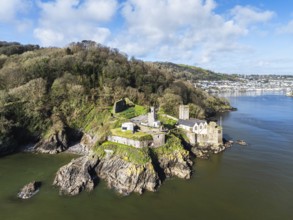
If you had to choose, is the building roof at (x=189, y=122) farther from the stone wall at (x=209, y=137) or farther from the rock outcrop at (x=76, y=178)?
the rock outcrop at (x=76, y=178)

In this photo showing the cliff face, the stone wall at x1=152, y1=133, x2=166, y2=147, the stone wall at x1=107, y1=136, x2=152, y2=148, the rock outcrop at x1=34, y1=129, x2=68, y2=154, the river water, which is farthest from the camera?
the rock outcrop at x1=34, y1=129, x2=68, y2=154

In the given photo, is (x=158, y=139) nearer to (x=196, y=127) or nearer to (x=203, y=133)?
(x=196, y=127)

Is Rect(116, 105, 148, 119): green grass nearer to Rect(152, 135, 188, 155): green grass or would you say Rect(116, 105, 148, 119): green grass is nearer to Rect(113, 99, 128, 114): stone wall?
Rect(113, 99, 128, 114): stone wall

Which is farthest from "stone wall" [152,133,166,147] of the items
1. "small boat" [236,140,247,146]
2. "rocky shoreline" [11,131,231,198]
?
"small boat" [236,140,247,146]

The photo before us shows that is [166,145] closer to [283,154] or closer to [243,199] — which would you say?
[243,199]

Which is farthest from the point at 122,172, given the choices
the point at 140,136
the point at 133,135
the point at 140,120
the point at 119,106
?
the point at 119,106

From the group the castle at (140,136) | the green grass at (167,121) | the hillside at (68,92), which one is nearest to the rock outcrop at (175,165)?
the castle at (140,136)

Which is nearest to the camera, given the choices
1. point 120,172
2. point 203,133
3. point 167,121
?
point 120,172
